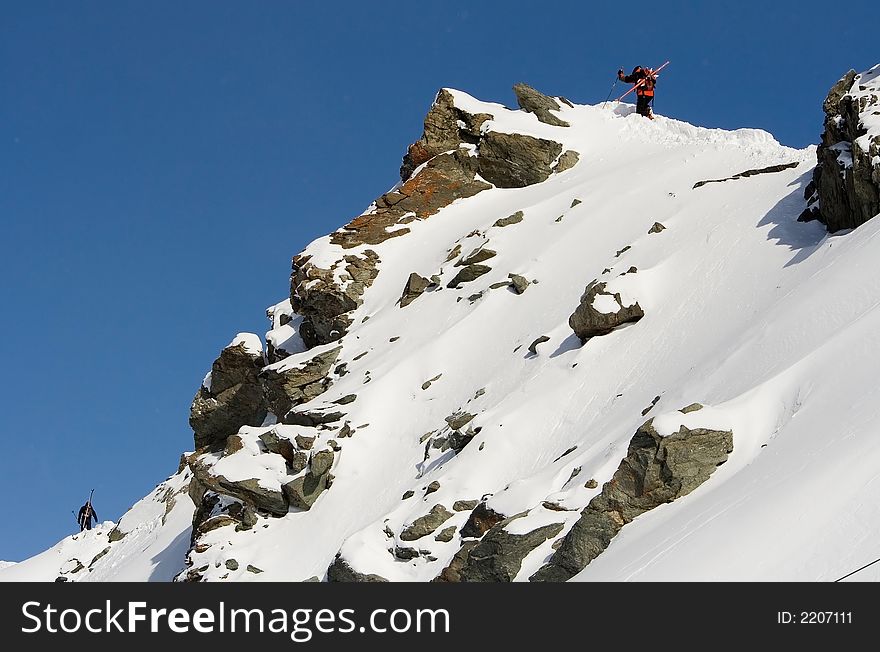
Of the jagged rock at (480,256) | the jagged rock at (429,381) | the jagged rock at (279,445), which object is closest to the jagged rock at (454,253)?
the jagged rock at (480,256)

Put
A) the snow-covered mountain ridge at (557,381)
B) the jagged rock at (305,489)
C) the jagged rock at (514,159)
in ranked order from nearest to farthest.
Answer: the snow-covered mountain ridge at (557,381), the jagged rock at (305,489), the jagged rock at (514,159)

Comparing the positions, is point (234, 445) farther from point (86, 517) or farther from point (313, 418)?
point (86, 517)

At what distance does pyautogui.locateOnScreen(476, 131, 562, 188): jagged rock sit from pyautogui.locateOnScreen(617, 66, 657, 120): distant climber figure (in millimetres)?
5940

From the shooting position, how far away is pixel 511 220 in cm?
3612

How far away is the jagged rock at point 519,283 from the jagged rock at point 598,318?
5.19 metres

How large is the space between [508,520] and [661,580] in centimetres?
552

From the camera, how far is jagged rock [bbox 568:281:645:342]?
2450 centimetres

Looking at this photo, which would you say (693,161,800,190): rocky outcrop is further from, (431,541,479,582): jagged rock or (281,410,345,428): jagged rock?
(431,541,479,582): jagged rock

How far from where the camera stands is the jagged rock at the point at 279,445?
86.2 feet

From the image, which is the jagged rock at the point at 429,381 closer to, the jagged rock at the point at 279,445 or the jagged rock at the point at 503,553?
the jagged rock at the point at 279,445

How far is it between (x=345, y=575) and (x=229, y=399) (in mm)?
18938

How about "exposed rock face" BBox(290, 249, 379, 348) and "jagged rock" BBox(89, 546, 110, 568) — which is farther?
"jagged rock" BBox(89, 546, 110, 568)

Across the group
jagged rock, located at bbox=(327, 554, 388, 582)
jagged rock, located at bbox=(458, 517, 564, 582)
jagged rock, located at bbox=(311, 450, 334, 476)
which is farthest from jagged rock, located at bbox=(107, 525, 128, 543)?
jagged rock, located at bbox=(458, 517, 564, 582)
